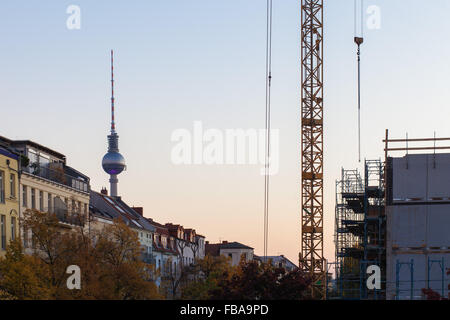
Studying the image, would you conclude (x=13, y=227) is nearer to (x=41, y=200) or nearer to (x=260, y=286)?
(x=41, y=200)

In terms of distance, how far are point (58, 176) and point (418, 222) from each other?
2996 cm

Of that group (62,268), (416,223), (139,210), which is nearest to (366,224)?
(416,223)

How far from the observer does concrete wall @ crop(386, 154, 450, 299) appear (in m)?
55.9

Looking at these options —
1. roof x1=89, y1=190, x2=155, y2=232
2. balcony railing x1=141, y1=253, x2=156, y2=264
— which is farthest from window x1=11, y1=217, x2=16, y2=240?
balcony railing x1=141, y1=253, x2=156, y2=264

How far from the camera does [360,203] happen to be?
223 ft

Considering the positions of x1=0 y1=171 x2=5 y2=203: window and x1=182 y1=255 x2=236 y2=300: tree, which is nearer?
x1=0 y1=171 x2=5 y2=203: window

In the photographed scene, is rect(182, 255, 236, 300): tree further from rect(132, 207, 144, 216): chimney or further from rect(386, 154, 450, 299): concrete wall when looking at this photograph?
rect(386, 154, 450, 299): concrete wall

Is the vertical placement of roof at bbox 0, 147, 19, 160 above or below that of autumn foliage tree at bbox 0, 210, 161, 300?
above

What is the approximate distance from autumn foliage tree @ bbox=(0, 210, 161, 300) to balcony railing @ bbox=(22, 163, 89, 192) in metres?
10.1

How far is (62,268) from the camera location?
54.5 meters

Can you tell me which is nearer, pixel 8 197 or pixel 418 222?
pixel 418 222
